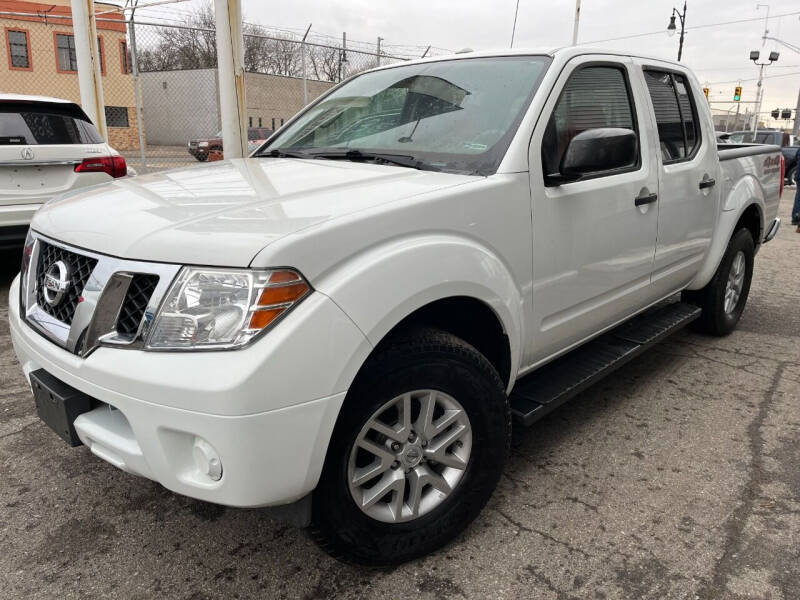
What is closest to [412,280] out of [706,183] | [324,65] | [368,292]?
[368,292]

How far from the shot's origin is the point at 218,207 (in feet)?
6.87

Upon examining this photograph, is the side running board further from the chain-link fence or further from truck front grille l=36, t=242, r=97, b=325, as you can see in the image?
the chain-link fence

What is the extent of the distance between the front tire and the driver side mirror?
0.88m

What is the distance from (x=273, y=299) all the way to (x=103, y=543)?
1374 mm

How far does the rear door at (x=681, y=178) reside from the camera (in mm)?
3535

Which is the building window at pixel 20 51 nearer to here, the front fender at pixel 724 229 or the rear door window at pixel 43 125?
the rear door window at pixel 43 125

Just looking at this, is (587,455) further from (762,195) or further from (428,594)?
(762,195)

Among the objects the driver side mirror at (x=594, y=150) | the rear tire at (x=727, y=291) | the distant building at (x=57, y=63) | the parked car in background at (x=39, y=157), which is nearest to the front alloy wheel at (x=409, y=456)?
the driver side mirror at (x=594, y=150)

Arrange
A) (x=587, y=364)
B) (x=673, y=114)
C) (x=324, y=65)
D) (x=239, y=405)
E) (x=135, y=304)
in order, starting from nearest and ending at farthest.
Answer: (x=239, y=405) < (x=135, y=304) < (x=587, y=364) < (x=673, y=114) < (x=324, y=65)

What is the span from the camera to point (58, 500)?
8.93 feet

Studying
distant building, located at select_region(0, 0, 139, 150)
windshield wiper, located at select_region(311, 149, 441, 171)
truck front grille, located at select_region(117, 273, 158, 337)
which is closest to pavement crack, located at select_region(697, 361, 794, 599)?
windshield wiper, located at select_region(311, 149, 441, 171)

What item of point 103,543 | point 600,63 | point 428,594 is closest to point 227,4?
point 600,63

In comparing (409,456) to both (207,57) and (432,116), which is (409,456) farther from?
(207,57)

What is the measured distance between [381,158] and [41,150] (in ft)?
12.3
